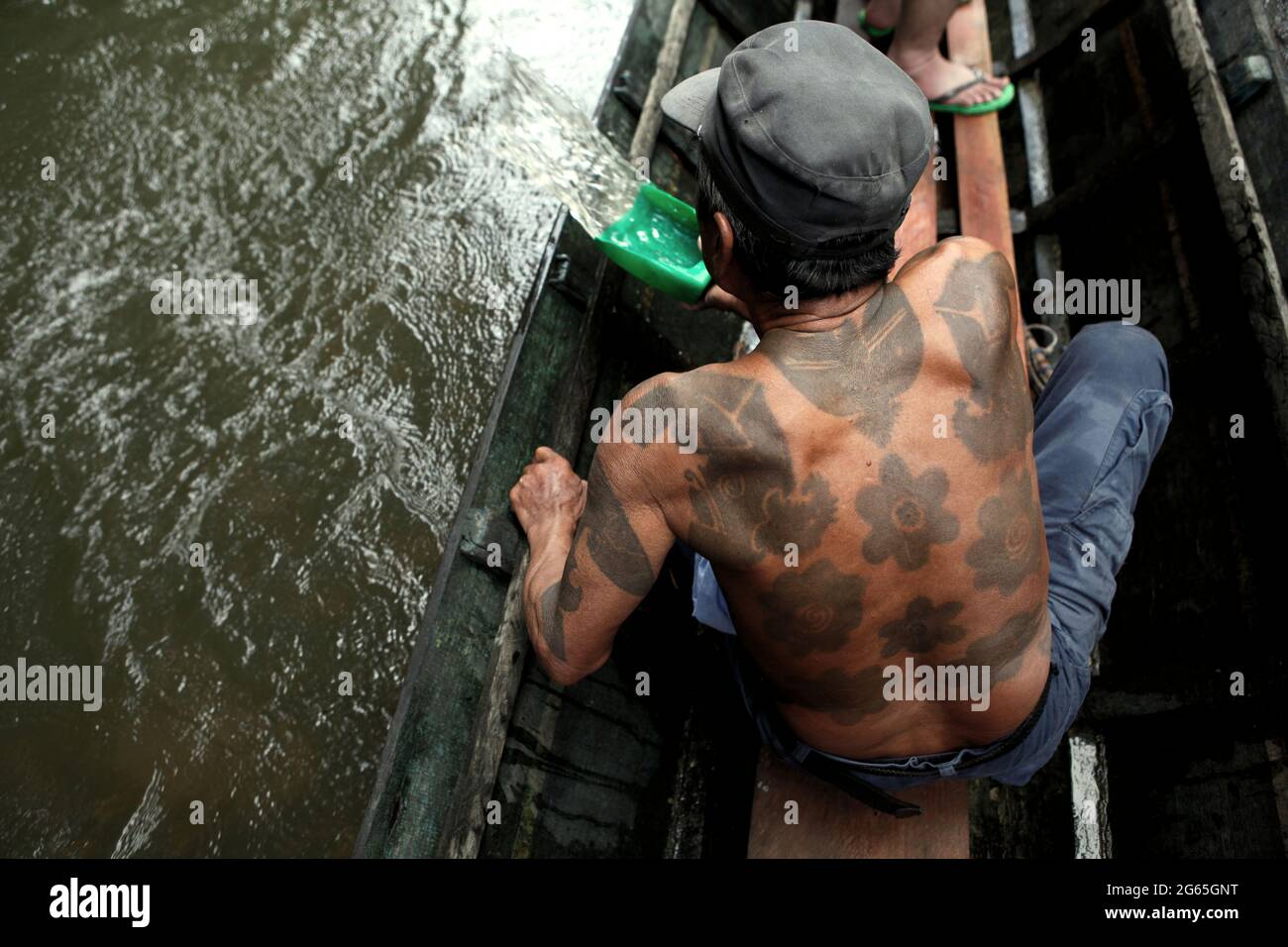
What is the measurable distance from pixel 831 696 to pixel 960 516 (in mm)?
434

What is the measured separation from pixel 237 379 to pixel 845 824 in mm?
2443

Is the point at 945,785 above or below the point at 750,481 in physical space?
below

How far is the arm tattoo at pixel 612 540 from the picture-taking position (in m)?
1.48

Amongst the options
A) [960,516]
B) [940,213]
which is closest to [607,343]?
[960,516]

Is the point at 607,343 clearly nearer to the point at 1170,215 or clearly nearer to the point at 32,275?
the point at 1170,215

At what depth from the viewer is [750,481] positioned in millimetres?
1365

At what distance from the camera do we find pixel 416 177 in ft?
11.5

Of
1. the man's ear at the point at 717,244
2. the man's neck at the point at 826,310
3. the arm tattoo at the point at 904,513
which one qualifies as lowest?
the arm tattoo at the point at 904,513

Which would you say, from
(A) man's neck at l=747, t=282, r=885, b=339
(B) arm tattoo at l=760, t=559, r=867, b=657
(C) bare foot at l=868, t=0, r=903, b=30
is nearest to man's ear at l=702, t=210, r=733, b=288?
(A) man's neck at l=747, t=282, r=885, b=339

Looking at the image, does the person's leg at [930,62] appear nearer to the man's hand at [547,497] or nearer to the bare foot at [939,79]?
→ the bare foot at [939,79]

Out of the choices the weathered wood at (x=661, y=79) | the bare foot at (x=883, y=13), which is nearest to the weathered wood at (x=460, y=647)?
the weathered wood at (x=661, y=79)

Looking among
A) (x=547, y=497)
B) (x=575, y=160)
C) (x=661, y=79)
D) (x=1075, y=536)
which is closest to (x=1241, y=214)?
(x=1075, y=536)

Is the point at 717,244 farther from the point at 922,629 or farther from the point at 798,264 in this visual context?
the point at 922,629

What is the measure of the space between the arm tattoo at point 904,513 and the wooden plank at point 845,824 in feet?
2.97
